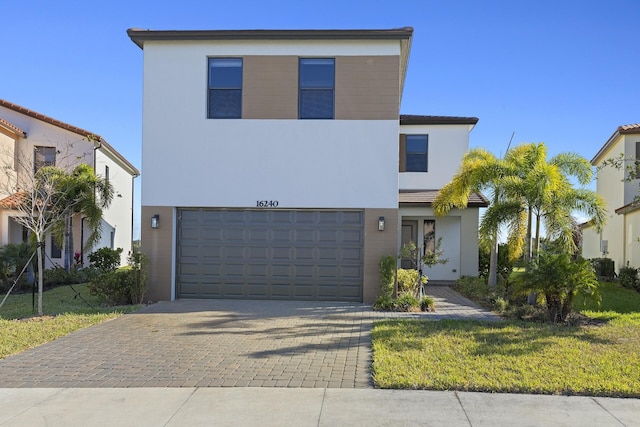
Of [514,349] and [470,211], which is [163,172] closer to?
[514,349]

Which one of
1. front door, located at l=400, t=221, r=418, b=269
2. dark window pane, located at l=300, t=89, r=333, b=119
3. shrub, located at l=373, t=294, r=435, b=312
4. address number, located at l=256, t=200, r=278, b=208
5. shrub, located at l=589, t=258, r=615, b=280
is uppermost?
dark window pane, located at l=300, t=89, r=333, b=119

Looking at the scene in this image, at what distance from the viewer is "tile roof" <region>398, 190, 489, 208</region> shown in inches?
739

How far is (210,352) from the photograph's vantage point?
8281 millimetres

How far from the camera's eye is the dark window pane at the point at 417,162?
20578 millimetres

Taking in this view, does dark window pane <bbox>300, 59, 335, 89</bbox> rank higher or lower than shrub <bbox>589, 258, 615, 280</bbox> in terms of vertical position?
higher

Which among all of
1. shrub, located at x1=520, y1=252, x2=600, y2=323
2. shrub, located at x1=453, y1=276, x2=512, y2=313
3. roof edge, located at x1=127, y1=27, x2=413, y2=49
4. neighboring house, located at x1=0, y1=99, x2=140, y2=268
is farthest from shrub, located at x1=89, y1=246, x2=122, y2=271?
shrub, located at x1=520, y1=252, x2=600, y2=323

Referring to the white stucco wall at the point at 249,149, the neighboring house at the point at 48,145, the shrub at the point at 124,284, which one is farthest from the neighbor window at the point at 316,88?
the neighboring house at the point at 48,145

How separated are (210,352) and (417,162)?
46.3ft

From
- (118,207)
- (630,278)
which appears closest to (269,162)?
(630,278)

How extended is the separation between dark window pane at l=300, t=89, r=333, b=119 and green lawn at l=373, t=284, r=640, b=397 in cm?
557

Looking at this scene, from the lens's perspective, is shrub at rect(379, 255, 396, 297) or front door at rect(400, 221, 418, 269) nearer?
shrub at rect(379, 255, 396, 297)

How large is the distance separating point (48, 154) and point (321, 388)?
20565 millimetres

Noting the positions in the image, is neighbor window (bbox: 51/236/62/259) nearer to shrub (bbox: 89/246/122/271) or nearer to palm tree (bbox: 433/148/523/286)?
shrub (bbox: 89/246/122/271)

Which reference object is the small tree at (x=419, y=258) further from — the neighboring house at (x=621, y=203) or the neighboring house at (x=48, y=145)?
the neighboring house at (x=48, y=145)
